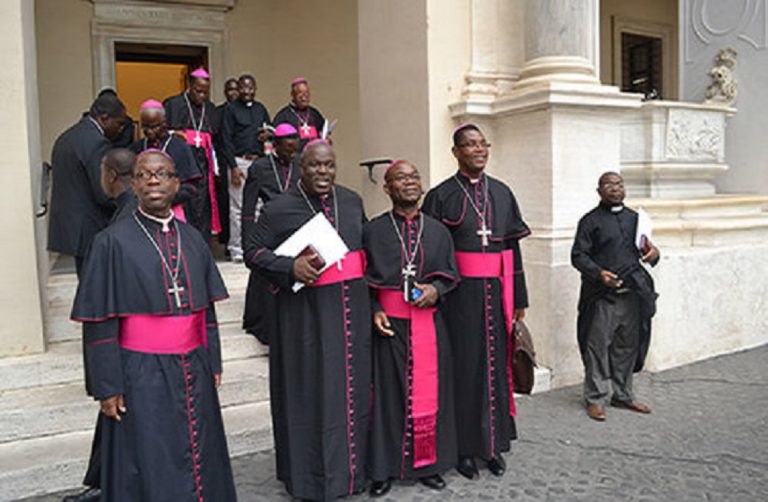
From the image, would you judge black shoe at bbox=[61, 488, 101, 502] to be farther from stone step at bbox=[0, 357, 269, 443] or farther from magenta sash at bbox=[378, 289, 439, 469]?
magenta sash at bbox=[378, 289, 439, 469]

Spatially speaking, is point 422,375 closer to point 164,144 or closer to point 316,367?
point 316,367

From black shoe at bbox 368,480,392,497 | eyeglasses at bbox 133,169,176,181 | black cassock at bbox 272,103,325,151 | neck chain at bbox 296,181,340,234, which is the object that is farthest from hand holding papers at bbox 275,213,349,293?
A: black cassock at bbox 272,103,325,151

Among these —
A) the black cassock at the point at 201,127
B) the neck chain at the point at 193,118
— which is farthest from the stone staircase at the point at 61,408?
the neck chain at the point at 193,118

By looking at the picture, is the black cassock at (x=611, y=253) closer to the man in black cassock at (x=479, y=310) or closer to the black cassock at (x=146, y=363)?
the man in black cassock at (x=479, y=310)

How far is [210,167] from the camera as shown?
269 inches

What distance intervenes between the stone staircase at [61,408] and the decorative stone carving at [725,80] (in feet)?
20.6

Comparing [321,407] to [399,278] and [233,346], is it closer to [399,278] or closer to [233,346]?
Result: [399,278]

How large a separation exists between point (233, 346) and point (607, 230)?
284 centimetres

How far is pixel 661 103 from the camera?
7004mm

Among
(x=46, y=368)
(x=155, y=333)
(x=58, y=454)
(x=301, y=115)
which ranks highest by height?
(x=301, y=115)

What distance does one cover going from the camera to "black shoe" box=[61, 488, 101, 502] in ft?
11.8

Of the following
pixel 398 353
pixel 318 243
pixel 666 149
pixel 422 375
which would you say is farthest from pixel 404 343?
pixel 666 149

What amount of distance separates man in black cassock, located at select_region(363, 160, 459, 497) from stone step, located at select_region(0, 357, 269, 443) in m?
1.40

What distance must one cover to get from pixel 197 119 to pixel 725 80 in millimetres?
6083
